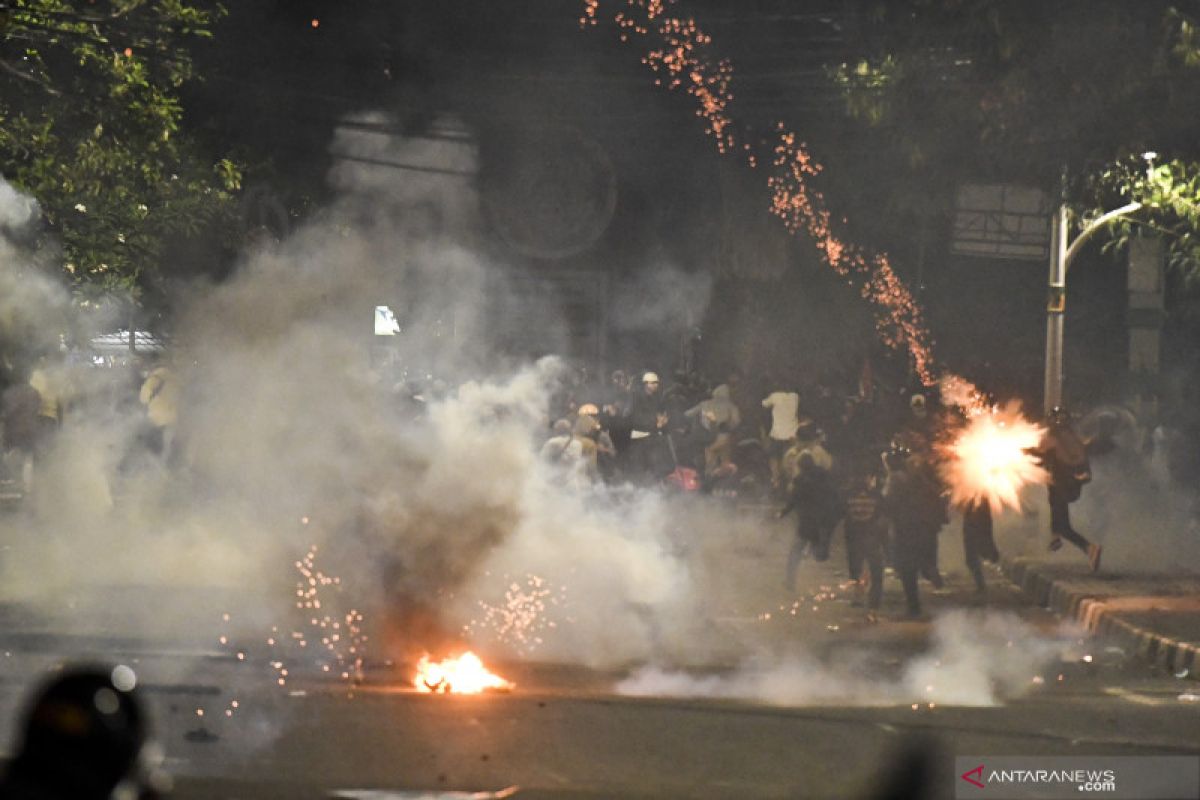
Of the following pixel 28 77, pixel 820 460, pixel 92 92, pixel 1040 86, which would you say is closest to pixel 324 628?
pixel 820 460

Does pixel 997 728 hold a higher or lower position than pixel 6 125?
lower

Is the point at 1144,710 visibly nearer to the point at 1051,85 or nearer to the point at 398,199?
the point at 1051,85

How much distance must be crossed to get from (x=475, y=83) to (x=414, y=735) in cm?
1357

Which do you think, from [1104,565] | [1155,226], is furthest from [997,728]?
[1155,226]

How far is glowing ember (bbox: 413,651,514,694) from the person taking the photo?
29.6 ft

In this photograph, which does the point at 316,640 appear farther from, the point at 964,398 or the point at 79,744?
the point at 964,398

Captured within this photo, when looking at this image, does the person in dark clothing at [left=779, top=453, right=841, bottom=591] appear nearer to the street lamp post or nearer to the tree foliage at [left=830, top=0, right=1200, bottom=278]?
the tree foliage at [left=830, top=0, right=1200, bottom=278]

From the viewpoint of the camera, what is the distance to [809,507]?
14148mm

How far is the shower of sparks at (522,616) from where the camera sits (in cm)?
1078

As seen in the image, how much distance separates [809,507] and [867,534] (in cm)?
112

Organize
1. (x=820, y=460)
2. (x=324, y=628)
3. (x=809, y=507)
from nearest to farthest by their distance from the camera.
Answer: (x=324, y=628) → (x=809, y=507) → (x=820, y=460)

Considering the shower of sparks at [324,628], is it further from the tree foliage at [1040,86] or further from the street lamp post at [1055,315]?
the street lamp post at [1055,315]

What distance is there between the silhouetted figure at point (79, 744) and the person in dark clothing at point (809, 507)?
11.7 meters

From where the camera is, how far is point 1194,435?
2166cm
